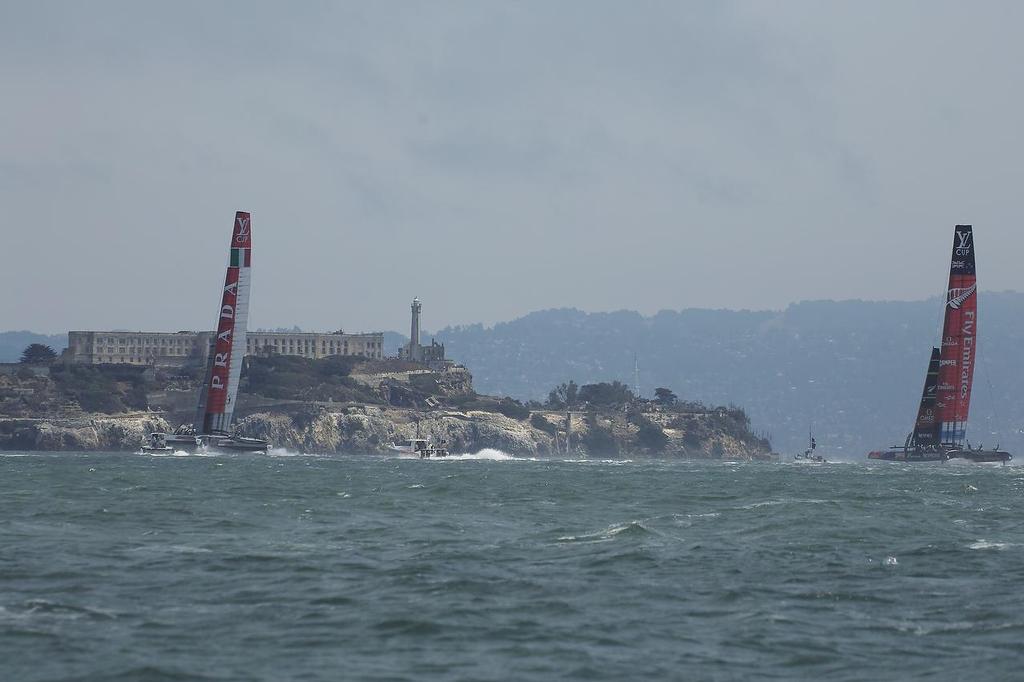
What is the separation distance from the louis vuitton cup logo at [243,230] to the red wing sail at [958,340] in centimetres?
8104

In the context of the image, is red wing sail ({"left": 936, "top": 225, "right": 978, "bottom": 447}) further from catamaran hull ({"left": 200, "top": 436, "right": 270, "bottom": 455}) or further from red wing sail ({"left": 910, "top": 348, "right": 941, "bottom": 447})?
catamaran hull ({"left": 200, "top": 436, "right": 270, "bottom": 455})

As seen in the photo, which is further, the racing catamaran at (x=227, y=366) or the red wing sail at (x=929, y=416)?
the red wing sail at (x=929, y=416)

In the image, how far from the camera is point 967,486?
332ft

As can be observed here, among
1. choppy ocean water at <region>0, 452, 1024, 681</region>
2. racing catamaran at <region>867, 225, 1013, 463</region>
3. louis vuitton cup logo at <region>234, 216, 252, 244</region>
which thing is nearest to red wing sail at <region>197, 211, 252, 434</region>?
louis vuitton cup logo at <region>234, 216, 252, 244</region>

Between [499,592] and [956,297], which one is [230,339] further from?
[499,592]

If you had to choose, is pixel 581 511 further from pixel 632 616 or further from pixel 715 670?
pixel 715 670

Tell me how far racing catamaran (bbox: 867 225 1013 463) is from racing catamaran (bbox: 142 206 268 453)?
Answer: 80351mm

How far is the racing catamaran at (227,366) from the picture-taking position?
511 feet

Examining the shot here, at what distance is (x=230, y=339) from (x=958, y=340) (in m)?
85.6

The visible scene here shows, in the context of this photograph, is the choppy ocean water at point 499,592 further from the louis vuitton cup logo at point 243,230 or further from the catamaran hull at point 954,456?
the catamaran hull at point 954,456

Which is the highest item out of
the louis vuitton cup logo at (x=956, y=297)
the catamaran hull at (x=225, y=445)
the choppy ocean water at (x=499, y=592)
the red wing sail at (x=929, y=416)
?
the louis vuitton cup logo at (x=956, y=297)

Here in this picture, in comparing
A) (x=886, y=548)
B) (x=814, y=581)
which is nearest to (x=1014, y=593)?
(x=814, y=581)

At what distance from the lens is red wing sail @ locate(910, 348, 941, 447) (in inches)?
7151

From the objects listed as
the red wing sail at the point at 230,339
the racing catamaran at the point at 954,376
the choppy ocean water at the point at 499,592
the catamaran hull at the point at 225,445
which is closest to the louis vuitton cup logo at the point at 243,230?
the red wing sail at the point at 230,339
